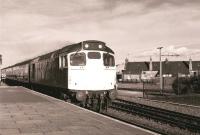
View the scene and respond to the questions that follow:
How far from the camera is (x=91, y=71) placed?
18.2m

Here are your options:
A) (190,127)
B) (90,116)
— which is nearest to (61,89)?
(90,116)

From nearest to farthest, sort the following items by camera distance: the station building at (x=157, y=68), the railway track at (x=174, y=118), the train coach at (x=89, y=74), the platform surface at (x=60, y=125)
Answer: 1. the platform surface at (x=60, y=125)
2. the railway track at (x=174, y=118)
3. the train coach at (x=89, y=74)
4. the station building at (x=157, y=68)

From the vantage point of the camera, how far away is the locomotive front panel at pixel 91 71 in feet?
58.6

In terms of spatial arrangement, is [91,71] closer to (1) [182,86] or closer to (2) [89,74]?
(2) [89,74]

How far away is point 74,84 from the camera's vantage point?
1775 cm

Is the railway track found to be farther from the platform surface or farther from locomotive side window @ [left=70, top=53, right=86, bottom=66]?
locomotive side window @ [left=70, top=53, right=86, bottom=66]

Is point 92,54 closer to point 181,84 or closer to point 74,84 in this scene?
point 74,84

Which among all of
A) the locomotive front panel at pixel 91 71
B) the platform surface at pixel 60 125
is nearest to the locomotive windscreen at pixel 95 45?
the locomotive front panel at pixel 91 71

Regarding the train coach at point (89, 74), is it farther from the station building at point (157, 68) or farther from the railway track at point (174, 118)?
the station building at point (157, 68)

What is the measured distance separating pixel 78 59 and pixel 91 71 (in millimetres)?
872

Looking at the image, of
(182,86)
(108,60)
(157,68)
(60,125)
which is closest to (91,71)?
(108,60)

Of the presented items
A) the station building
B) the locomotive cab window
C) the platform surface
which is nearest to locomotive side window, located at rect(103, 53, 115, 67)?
the locomotive cab window

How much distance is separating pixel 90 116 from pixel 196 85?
23.9 metres

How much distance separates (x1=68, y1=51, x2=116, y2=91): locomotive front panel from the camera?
1788 cm
